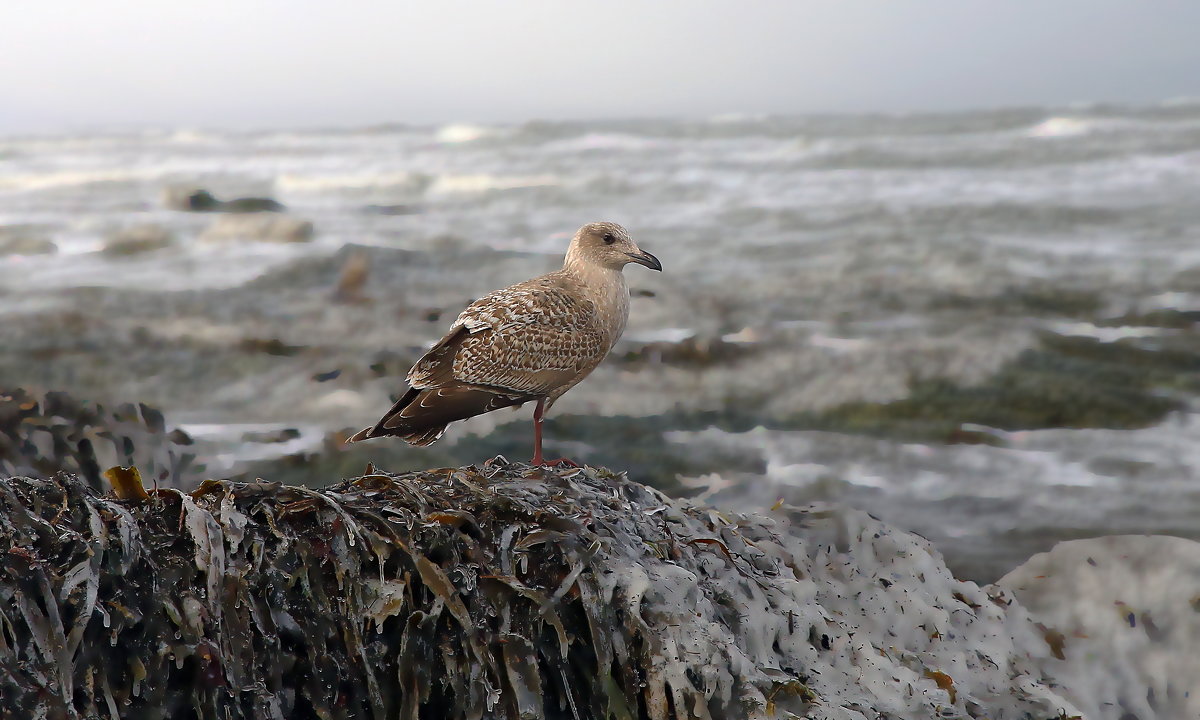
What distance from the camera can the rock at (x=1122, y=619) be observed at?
3172 mm

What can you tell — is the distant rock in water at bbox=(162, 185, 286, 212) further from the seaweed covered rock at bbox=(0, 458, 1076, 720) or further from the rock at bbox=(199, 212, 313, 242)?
the seaweed covered rock at bbox=(0, 458, 1076, 720)

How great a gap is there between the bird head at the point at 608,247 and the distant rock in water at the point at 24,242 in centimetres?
904

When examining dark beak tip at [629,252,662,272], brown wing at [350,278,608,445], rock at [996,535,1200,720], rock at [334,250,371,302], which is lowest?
Answer: rock at [996,535,1200,720]

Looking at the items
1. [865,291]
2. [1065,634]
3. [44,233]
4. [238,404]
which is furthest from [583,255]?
[44,233]

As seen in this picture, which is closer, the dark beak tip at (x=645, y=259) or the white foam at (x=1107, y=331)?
the dark beak tip at (x=645, y=259)

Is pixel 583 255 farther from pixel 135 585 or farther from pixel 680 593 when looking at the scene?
pixel 135 585

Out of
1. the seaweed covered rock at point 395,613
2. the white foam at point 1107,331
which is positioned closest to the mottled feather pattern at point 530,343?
the seaweed covered rock at point 395,613

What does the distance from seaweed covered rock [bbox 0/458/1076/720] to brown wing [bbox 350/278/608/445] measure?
852mm

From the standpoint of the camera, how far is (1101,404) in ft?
22.9

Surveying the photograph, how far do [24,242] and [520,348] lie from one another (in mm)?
9545

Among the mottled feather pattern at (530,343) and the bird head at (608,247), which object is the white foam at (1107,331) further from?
the mottled feather pattern at (530,343)

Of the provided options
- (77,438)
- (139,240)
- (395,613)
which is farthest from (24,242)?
(395,613)

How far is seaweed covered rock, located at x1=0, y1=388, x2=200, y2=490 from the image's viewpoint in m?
3.16

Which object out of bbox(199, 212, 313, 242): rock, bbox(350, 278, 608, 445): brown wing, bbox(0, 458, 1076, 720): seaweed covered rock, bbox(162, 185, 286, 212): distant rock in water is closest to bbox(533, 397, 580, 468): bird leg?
bbox(350, 278, 608, 445): brown wing
